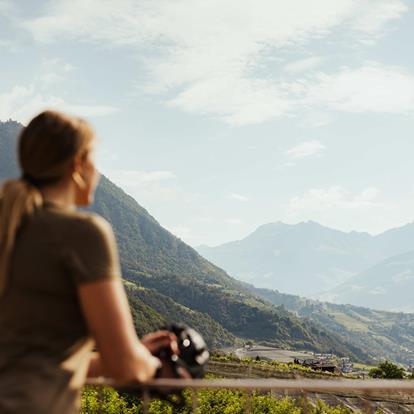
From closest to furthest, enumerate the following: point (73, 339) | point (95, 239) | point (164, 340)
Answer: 1. point (95, 239)
2. point (73, 339)
3. point (164, 340)

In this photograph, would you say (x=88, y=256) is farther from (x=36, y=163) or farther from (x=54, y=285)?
→ (x=36, y=163)

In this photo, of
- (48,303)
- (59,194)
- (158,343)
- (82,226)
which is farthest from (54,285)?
(158,343)

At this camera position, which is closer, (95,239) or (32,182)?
(95,239)

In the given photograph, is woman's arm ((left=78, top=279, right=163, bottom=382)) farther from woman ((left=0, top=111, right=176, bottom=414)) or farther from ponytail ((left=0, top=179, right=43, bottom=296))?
ponytail ((left=0, top=179, right=43, bottom=296))

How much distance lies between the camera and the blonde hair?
1953 millimetres

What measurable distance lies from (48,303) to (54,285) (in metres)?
0.07

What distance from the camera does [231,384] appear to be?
264 centimetres

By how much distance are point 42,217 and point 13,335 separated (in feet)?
1.33

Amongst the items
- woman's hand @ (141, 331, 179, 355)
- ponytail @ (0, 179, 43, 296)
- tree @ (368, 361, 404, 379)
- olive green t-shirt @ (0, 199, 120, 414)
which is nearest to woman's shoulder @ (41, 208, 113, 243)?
olive green t-shirt @ (0, 199, 120, 414)

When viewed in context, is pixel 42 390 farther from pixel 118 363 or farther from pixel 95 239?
pixel 95 239

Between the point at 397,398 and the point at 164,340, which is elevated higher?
the point at 164,340

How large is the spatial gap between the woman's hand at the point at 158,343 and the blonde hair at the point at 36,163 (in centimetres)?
64

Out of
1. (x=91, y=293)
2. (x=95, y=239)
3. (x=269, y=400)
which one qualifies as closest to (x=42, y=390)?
(x=91, y=293)

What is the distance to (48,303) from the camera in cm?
194
